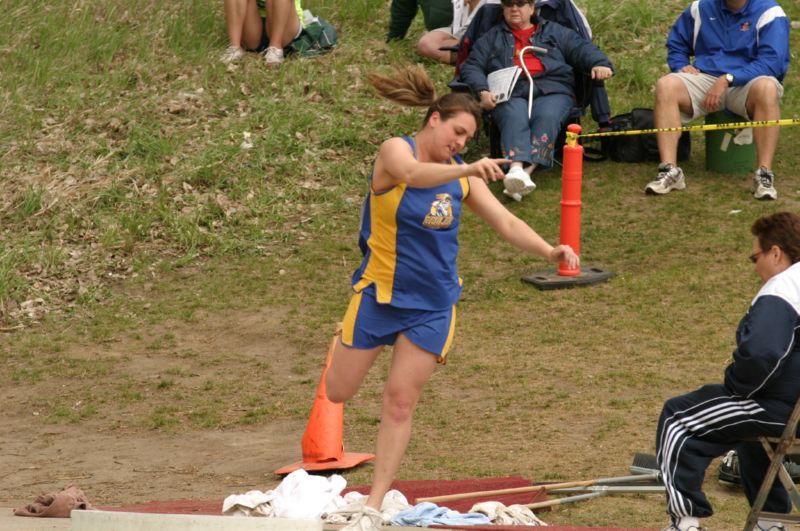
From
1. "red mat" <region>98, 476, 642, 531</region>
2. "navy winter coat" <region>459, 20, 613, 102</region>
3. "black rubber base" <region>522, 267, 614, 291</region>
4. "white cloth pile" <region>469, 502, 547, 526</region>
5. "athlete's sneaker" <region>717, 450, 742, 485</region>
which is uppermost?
"navy winter coat" <region>459, 20, 613, 102</region>

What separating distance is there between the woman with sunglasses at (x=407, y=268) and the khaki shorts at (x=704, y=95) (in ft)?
17.2

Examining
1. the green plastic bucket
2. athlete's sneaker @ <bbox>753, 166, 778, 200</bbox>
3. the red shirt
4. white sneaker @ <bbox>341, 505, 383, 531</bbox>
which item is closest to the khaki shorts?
the green plastic bucket

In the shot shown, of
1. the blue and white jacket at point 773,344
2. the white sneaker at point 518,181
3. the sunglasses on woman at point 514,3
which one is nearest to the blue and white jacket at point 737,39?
the sunglasses on woman at point 514,3

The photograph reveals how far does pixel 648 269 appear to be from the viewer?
9125 millimetres

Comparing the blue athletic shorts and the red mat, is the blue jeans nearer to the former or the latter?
the red mat

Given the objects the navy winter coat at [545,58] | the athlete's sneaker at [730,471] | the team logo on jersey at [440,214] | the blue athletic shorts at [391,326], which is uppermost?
the team logo on jersey at [440,214]

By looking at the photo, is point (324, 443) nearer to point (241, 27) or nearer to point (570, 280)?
point (570, 280)

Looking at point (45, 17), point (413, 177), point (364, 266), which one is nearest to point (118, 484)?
point (364, 266)

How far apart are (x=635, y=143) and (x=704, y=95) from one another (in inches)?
39.3

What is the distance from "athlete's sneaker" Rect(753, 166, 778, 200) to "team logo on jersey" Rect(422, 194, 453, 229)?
5518mm

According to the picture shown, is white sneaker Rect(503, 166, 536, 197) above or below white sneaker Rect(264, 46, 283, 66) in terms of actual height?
below

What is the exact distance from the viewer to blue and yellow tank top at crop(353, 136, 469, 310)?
201 inches

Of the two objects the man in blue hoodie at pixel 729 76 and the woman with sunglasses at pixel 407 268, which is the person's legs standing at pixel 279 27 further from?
the woman with sunglasses at pixel 407 268

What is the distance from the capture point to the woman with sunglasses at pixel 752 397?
4605mm
